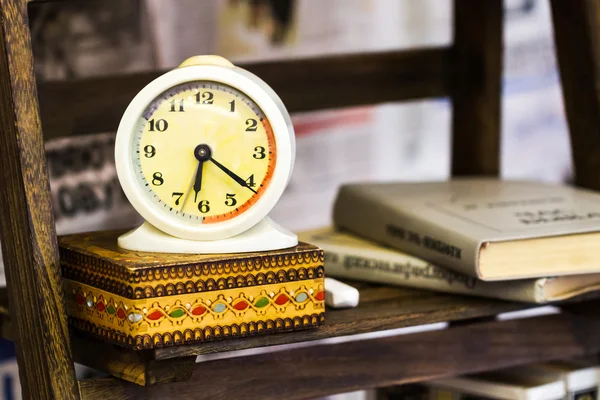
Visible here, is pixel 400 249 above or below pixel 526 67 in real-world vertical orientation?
below

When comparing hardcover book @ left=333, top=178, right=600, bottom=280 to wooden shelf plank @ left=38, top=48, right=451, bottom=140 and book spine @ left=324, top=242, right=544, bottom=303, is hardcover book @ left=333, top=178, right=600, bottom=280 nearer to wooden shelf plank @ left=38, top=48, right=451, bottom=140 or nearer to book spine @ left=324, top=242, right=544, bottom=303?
book spine @ left=324, top=242, right=544, bottom=303

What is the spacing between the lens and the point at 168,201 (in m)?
0.59

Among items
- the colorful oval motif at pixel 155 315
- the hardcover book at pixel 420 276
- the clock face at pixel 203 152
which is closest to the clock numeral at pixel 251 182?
the clock face at pixel 203 152

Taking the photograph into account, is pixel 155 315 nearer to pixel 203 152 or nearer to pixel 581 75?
pixel 203 152

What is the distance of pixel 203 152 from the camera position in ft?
1.92

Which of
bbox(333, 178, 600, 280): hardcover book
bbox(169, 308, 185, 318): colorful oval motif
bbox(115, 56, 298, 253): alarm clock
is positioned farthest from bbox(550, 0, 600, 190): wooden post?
bbox(169, 308, 185, 318): colorful oval motif

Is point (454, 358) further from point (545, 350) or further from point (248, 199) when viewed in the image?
point (248, 199)

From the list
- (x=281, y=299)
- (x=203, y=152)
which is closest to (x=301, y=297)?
(x=281, y=299)

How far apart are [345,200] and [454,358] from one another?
0.65 feet

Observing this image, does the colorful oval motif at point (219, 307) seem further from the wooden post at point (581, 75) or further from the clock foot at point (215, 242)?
the wooden post at point (581, 75)

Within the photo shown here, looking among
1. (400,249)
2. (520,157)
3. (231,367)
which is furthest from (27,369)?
(520,157)

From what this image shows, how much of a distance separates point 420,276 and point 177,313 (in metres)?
0.25

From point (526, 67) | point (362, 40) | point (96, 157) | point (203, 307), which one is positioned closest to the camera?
point (203, 307)

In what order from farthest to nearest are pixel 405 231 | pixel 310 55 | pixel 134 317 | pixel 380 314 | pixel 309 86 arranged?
pixel 310 55, pixel 309 86, pixel 405 231, pixel 380 314, pixel 134 317
